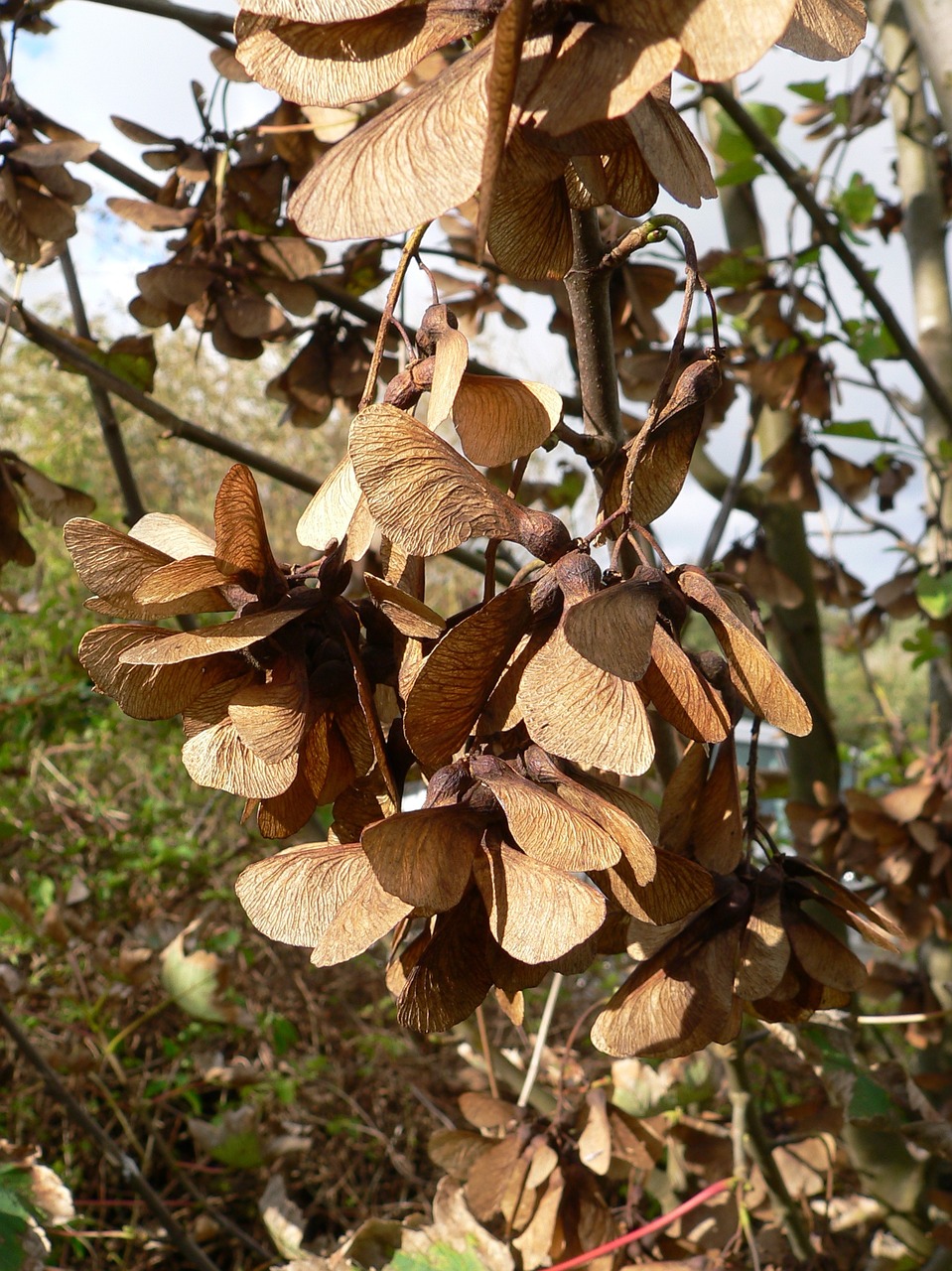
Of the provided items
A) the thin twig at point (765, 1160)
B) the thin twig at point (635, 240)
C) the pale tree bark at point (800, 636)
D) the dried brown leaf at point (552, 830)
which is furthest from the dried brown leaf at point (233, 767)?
the pale tree bark at point (800, 636)

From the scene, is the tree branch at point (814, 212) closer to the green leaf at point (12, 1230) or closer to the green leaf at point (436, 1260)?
the green leaf at point (436, 1260)

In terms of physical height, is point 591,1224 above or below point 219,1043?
above

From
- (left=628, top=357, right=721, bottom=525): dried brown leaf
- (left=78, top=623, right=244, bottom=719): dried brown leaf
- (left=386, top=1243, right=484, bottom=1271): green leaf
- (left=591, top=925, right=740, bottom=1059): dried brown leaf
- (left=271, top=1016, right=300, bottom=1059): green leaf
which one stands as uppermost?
(left=628, top=357, right=721, bottom=525): dried brown leaf

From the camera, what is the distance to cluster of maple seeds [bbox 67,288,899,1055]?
0.46 m

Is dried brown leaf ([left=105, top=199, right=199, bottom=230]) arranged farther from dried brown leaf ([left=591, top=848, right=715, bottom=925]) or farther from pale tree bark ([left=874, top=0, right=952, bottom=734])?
pale tree bark ([left=874, top=0, right=952, bottom=734])

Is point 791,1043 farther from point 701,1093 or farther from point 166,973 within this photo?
point 166,973

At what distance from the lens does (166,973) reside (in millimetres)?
1915

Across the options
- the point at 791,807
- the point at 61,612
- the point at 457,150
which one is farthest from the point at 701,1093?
the point at 61,612

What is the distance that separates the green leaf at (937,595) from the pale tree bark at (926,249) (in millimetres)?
444

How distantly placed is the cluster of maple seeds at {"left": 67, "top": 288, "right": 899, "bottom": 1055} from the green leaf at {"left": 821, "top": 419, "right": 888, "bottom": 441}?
1.72m

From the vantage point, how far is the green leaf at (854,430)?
2.16 meters

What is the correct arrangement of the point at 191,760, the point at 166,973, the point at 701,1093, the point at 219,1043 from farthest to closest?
1. the point at 219,1043
2. the point at 166,973
3. the point at 701,1093
4. the point at 191,760

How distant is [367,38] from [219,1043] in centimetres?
270

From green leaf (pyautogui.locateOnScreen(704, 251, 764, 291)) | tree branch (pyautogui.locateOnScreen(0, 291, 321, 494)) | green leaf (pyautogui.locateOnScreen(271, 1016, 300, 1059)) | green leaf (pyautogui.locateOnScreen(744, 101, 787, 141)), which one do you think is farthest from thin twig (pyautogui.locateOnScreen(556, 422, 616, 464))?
green leaf (pyautogui.locateOnScreen(271, 1016, 300, 1059))
